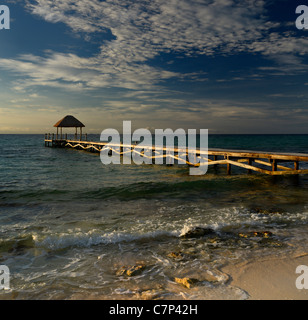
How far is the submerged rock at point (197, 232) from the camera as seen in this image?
5.66 meters

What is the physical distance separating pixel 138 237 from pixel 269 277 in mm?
2856

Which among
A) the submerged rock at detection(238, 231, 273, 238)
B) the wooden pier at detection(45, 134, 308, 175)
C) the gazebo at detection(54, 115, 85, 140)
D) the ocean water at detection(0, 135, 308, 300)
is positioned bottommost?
the ocean water at detection(0, 135, 308, 300)

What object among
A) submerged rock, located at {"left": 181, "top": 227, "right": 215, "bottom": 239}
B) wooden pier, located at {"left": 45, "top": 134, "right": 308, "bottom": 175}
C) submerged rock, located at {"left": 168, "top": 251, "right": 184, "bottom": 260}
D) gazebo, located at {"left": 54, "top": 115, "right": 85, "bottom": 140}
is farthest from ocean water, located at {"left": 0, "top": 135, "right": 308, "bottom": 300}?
gazebo, located at {"left": 54, "top": 115, "right": 85, "bottom": 140}

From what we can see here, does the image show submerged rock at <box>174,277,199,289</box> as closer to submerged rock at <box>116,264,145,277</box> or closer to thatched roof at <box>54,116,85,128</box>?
submerged rock at <box>116,264,145,277</box>

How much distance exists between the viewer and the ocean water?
373 centimetres

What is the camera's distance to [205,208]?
8297mm

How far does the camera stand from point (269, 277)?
3.78 metres

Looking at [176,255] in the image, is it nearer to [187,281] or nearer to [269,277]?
[187,281]

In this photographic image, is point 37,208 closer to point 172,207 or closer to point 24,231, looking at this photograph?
point 24,231

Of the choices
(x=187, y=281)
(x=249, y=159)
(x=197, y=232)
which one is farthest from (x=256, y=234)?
(x=249, y=159)

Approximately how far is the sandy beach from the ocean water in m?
0.19

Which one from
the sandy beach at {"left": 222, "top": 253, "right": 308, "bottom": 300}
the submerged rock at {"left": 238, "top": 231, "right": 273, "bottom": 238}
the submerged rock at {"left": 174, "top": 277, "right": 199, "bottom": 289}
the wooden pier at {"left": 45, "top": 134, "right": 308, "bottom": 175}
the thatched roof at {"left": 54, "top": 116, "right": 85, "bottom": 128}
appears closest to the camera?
the sandy beach at {"left": 222, "top": 253, "right": 308, "bottom": 300}
